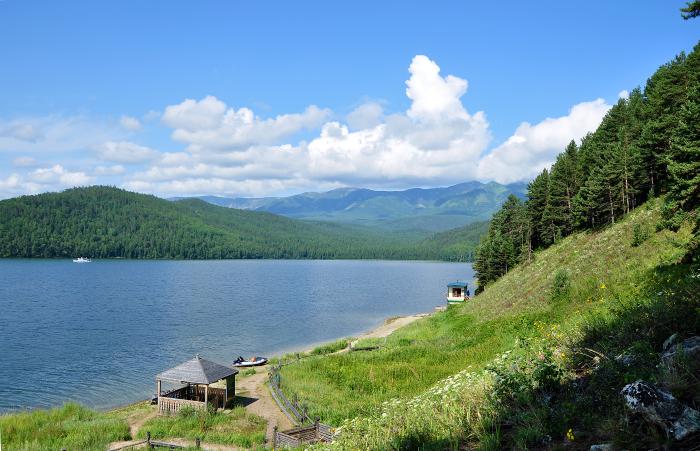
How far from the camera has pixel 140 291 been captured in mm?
106625

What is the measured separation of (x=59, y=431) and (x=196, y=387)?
24.7 feet

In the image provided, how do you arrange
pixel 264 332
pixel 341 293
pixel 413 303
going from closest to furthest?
pixel 264 332 < pixel 413 303 < pixel 341 293

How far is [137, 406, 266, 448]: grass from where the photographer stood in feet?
67.5

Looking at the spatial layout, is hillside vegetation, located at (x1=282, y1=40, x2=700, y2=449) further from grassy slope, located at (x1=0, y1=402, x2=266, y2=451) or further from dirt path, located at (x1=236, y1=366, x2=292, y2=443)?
grassy slope, located at (x1=0, y1=402, x2=266, y2=451)

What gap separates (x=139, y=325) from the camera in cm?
6519

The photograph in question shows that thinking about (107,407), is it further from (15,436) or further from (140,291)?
(140,291)

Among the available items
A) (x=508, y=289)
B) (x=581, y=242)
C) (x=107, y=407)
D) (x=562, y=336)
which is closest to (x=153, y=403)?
(x=107, y=407)

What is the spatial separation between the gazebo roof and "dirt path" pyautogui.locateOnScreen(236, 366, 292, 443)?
8.74 ft

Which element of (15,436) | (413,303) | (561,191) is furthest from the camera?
(413,303)

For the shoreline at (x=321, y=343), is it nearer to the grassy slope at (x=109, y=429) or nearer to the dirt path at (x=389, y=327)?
the dirt path at (x=389, y=327)

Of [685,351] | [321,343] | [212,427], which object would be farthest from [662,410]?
[321,343]

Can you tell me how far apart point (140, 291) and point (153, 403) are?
278ft

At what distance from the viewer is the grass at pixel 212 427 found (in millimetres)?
20562

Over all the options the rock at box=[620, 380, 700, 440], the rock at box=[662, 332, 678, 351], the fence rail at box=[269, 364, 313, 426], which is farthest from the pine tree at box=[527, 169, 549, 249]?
the rock at box=[620, 380, 700, 440]
